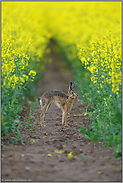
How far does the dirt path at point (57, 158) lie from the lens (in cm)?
521

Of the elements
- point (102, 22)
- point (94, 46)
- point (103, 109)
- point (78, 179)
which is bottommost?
point (78, 179)

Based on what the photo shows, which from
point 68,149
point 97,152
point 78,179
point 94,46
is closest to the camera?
point 78,179

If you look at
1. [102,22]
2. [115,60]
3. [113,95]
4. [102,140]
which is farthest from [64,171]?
[102,22]

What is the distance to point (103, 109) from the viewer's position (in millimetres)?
7711

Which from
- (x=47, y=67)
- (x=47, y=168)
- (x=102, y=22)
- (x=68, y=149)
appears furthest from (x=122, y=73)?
(x=47, y=67)

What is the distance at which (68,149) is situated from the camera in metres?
6.77

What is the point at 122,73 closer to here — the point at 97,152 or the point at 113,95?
the point at 113,95

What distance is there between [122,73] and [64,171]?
263cm

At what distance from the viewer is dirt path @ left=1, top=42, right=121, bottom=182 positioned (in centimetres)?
521

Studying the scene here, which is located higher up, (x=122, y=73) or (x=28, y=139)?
(x=122, y=73)

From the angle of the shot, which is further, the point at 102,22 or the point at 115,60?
the point at 102,22

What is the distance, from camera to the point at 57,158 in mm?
6227

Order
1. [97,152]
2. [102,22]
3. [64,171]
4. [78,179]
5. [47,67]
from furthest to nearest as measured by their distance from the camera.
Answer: [47,67], [102,22], [97,152], [64,171], [78,179]

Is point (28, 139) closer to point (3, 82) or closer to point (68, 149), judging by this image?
point (68, 149)
